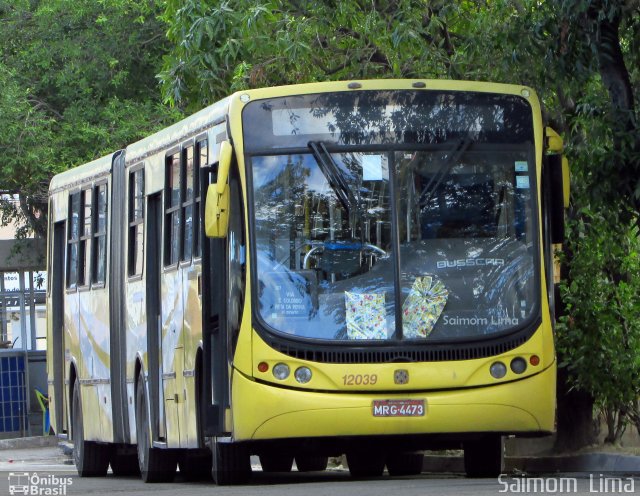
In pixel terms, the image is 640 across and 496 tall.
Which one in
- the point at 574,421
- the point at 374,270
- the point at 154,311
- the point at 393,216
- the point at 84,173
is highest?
the point at 84,173

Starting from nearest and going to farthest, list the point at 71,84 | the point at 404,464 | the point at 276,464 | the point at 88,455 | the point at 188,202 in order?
the point at 188,202 < the point at 404,464 < the point at 276,464 < the point at 88,455 < the point at 71,84

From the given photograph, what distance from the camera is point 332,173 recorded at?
12.3 meters

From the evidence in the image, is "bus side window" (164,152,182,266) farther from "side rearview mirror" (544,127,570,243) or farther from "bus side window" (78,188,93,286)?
"bus side window" (78,188,93,286)

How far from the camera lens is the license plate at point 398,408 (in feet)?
38.9

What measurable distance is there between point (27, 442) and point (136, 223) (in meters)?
15.3

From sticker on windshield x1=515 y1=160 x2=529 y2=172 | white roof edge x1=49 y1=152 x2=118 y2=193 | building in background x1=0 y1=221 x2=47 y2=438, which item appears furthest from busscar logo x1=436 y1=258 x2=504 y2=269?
building in background x1=0 y1=221 x2=47 y2=438

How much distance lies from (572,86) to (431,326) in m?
2.77

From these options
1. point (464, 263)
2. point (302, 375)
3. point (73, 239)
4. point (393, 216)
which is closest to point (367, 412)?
point (302, 375)

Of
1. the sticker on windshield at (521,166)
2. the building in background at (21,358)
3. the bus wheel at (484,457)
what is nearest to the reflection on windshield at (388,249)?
the sticker on windshield at (521,166)

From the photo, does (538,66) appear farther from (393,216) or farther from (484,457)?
(484,457)

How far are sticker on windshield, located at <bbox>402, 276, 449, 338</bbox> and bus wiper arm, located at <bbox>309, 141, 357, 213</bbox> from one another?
772 mm

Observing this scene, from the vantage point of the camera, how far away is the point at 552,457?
1530 cm

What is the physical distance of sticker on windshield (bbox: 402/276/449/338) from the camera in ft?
39.6

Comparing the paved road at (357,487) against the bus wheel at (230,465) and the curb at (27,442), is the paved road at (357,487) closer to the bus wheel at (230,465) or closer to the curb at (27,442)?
the bus wheel at (230,465)
